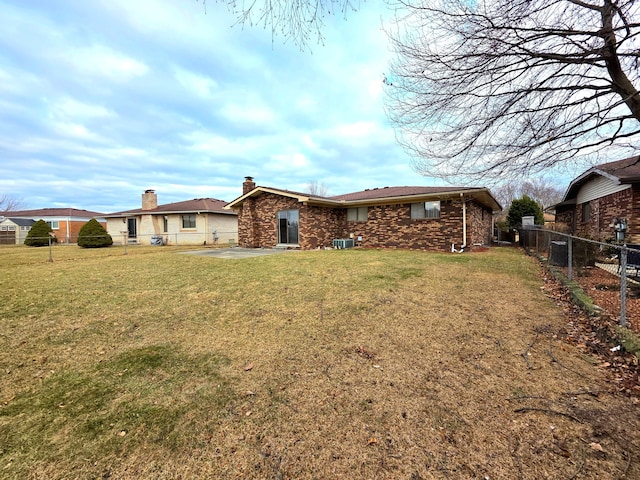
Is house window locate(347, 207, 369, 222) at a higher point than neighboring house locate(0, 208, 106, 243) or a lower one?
lower

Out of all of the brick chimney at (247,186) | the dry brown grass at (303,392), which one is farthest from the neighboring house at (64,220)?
the dry brown grass at (303,392)

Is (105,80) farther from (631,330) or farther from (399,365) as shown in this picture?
(631,330)

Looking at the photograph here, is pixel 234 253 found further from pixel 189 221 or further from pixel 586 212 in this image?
pixel 586 212

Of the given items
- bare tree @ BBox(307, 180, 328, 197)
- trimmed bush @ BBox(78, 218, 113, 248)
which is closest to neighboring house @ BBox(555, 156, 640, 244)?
trimmed bush @ BBox(78, 218, 113, 248)

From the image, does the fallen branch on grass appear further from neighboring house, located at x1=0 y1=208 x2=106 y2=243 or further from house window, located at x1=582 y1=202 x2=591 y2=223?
neighboring house, located at x1=0 y1=208 x2=106 y2=243

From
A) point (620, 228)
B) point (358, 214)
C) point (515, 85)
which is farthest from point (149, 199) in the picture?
point (620, 228)

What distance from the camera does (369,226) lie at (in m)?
15.9

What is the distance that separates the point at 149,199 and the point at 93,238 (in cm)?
596

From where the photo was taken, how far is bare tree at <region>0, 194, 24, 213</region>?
44.0 meters

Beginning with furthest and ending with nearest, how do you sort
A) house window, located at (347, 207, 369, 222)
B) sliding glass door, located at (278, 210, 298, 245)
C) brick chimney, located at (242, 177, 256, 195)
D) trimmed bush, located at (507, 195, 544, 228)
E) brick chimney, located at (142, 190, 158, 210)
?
brick chimney, located at (142, 190, 158, 210) → trimmed bush, located at (507, 195, 544, 228) → brick chimney, located at (242, 177, 256, 195) → house window, located at (347, 207, 369, 222) → sliding glass door, located at (278, 210, 298, 245)

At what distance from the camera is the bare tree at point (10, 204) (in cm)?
4399

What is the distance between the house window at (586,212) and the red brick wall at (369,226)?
4.62m

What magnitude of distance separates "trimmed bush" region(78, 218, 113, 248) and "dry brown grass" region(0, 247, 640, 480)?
58.4ft

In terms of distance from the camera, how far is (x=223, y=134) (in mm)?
21578
